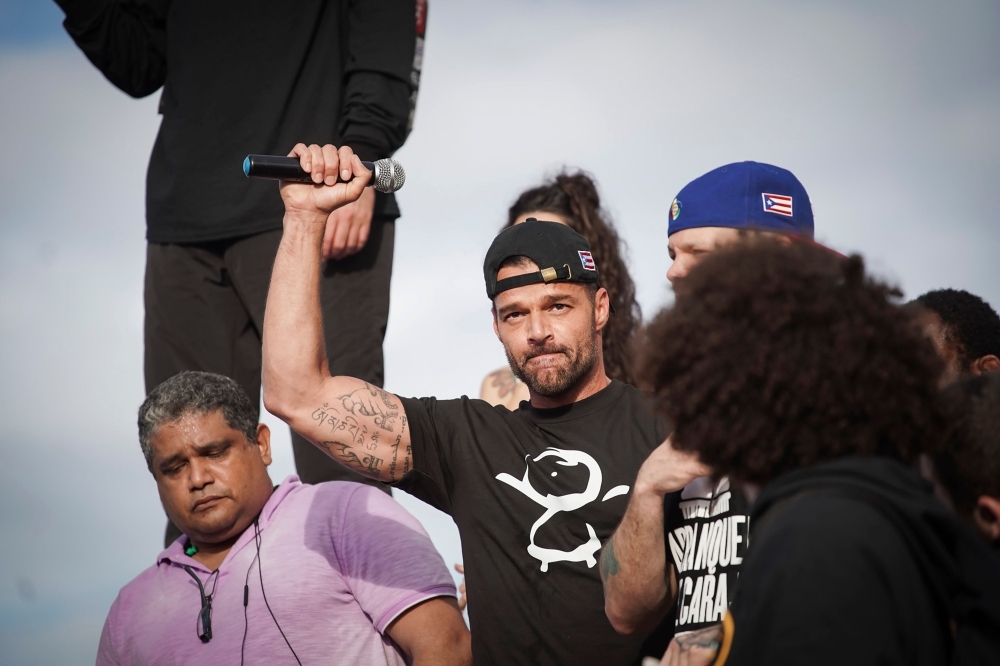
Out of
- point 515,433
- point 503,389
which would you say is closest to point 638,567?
point 515,433

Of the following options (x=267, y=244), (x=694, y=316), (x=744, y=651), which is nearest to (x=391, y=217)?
(x=267, y=244)

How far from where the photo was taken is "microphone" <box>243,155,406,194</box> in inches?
126

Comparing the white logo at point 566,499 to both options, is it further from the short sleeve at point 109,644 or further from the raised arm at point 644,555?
the short sleeve at point 109,644

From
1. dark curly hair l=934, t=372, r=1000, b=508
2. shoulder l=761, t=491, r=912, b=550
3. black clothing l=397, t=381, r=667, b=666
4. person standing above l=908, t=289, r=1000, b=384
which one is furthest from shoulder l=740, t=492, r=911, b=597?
person standing above l=908, t=289, r=1000, b=384

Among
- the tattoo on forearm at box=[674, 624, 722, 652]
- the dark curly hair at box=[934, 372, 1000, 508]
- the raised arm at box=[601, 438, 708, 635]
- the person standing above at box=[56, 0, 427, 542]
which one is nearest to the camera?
the dark curly hair at box=[934, 372, 1000, 508]

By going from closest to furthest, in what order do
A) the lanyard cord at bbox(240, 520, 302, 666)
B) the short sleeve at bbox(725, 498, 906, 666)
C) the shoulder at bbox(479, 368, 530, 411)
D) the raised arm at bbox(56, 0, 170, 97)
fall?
1. the short sleeve at bbox(725, 498, 906, 666)
2. the lanyard cord at bbox(240, 520, 302, 666)
3. the raised arm at bbox(56, 0, 170, 97)
4. the shoulder at bbox(479, 368, 530, 411)

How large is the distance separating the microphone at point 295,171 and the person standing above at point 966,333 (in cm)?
189

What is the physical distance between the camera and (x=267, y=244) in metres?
4.17

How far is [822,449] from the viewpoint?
1708mm

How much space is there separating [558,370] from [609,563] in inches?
34.2

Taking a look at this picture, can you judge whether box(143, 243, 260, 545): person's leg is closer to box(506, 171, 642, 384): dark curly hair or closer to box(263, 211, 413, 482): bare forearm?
box(263, 211, 413, 482): bare forearm

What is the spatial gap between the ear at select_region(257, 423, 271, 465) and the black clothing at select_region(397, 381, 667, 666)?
1.03m

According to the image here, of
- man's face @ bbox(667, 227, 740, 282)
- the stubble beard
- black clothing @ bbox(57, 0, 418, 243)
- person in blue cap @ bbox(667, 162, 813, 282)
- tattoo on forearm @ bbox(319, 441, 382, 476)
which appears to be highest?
black clothing @ bbox(57, 0, 418, 243)

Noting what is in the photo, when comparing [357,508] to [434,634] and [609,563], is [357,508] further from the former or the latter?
[609,563]
